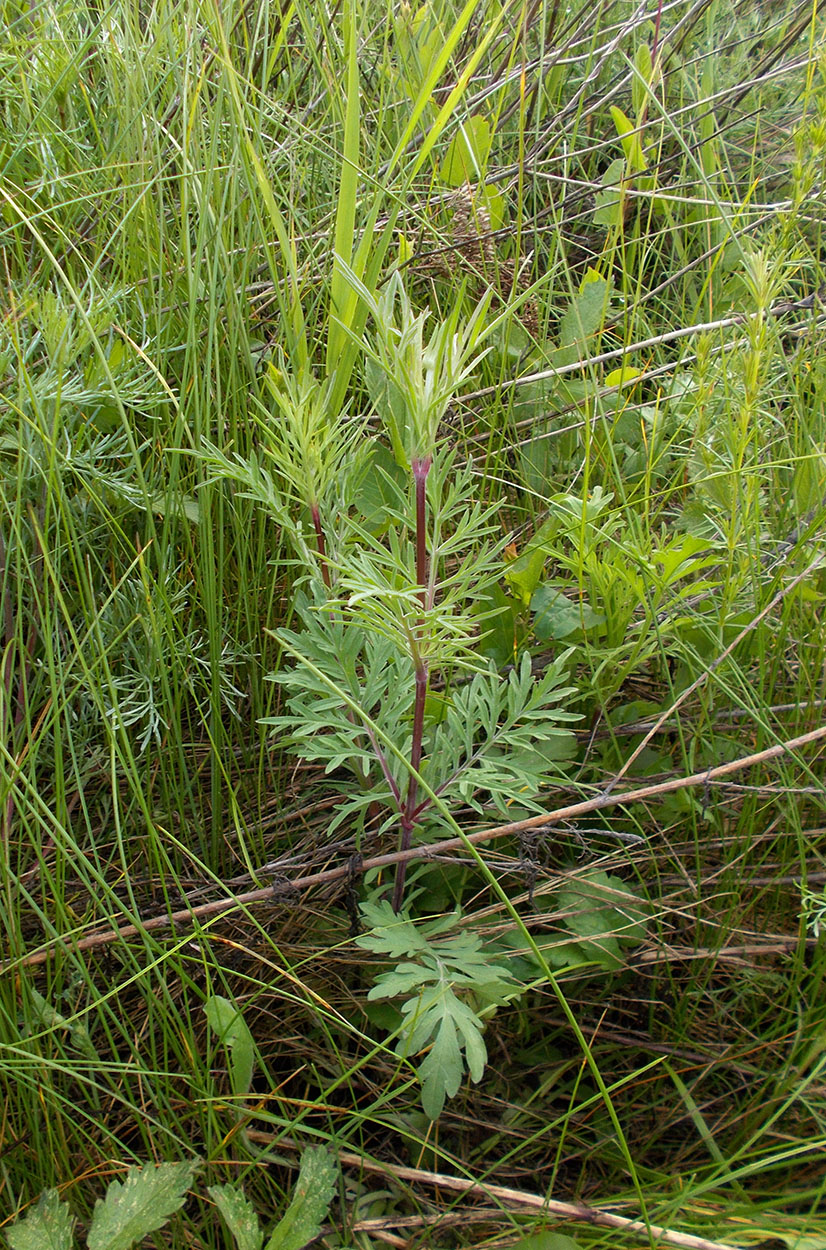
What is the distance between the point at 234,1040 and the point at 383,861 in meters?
0.29

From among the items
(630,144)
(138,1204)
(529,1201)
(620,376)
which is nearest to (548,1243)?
(529,1201)

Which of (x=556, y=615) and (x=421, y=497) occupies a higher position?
(x=421, y=497)

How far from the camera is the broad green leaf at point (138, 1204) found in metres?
0.91

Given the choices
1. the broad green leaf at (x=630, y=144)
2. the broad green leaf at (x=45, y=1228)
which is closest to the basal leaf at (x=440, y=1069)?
the broad green leaf at (x=45, y=1228)

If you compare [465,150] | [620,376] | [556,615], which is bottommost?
[556,615]

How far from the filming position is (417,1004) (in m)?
0.96

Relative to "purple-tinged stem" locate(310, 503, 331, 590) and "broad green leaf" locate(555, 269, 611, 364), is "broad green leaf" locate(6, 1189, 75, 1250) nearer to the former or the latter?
"purple-tinged stem" locate(310, 503, 331, 590)

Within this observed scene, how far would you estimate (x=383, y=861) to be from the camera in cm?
112

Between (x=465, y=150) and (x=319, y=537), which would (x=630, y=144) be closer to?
(x=465, y=150)

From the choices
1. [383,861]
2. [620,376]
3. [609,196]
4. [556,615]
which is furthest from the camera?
[609,196]

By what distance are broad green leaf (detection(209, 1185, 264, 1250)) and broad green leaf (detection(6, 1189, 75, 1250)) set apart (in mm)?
165

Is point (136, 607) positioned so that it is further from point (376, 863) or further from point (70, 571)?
point (376, 863)

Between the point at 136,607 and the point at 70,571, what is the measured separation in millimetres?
131

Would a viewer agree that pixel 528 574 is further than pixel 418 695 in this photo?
Yes
